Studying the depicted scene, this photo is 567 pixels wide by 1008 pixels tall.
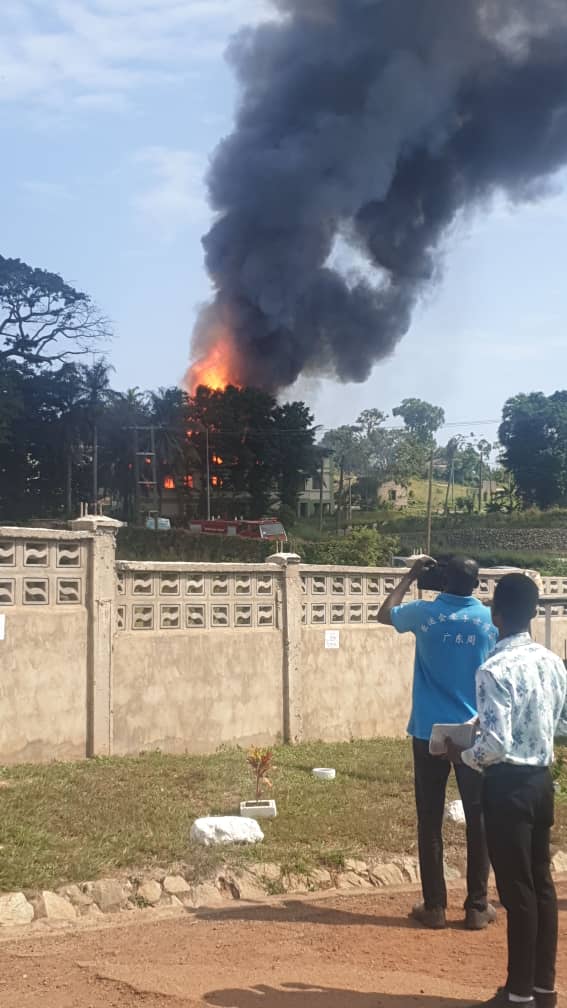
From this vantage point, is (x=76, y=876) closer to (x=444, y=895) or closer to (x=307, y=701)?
(x=444, y=895)

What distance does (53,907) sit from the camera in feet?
20.0

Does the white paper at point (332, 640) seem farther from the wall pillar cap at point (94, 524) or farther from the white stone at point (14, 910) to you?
the white stone at point (14, 910)

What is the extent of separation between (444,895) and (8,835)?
2.95 meters

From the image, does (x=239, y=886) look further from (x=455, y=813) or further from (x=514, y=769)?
(x=514, y=769)

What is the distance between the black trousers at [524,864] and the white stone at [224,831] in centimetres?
319

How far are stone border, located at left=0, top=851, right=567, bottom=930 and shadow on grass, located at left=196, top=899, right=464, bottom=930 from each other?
0.69 ft

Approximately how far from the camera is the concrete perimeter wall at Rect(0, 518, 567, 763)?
994 centimetres

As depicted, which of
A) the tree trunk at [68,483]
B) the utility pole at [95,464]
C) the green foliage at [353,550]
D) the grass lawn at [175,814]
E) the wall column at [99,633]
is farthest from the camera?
the tree trunk at [68,483]

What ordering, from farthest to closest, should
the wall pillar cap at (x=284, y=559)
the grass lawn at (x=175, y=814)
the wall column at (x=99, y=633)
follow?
the wall pillar cap at (x=284, y=559) → the wall column at (x=99, y=633) → the grass lawn at (x=175, y=814)

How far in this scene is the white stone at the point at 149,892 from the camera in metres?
6.43

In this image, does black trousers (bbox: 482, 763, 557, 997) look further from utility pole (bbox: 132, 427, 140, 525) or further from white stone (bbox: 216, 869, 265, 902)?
utility pole (bbox: 132, 427, 140, 525)

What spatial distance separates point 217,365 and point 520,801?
6385 cm

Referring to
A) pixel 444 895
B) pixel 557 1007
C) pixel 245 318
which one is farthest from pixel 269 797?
pixel 245 318

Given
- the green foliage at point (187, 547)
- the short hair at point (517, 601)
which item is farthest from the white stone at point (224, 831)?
the green foliage at point (187, 547)
